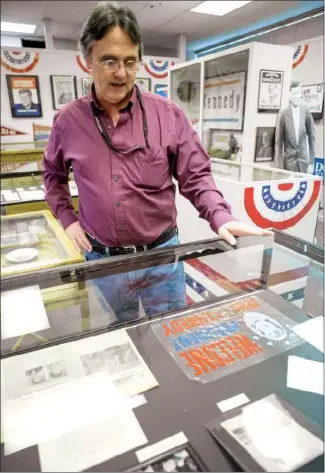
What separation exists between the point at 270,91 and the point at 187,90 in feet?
7.57

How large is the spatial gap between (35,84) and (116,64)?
17.4ft

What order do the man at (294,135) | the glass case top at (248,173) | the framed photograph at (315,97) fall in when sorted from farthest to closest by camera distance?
the framed photograph at (315,97) < the man at (294,135) < the glass case top at (248,173)

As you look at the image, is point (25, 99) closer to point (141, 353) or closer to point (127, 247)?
point (127, 247)

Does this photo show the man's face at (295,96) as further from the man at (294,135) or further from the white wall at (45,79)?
the white wall at (45,79)

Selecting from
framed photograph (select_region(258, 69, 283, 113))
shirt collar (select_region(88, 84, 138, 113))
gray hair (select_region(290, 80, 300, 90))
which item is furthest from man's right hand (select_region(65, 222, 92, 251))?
gray hair (select_region(290, 80, 300, 90))

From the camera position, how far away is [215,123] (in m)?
5.29

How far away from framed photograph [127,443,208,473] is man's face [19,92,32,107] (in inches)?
242

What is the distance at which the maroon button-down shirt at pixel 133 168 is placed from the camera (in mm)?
1348

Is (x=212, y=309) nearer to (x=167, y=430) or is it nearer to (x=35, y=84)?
(x=167, y=430)

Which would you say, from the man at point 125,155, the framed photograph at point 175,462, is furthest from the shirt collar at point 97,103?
the framed photograph at point 175,462

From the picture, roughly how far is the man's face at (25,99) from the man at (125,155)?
16.2 feet

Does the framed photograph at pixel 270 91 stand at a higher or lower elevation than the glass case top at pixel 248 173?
higher

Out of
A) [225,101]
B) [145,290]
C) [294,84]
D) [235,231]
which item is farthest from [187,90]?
[145,290]

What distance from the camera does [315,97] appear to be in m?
6.16
